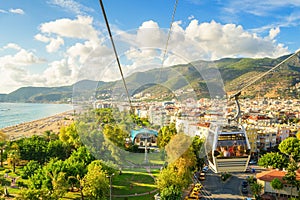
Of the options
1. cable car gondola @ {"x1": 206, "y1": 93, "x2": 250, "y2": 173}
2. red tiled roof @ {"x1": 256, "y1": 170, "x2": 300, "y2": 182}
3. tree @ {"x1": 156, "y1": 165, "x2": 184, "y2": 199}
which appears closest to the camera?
cable car gondola @ {"x1": 206, "y1": 93, "x2": 250, "y2": 173}

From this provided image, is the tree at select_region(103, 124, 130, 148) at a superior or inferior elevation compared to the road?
superior

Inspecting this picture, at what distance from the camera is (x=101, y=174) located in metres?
7.69

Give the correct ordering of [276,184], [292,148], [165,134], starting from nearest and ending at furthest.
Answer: [165,134], [276,184], [292,148]

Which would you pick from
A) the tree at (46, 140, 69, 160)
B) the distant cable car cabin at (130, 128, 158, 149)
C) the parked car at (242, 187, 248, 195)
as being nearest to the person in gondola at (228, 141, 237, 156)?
the distant cable car cabin at (130, 128, 158, 149)

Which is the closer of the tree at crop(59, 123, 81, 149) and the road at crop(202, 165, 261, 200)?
the road at crop(202, 165, 261, 200)

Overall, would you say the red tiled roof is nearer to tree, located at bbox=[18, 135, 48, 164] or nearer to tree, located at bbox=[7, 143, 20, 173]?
tree, located at bbox=[18, 135, 48, 164]

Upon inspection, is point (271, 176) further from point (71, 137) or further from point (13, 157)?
point (13, 157)

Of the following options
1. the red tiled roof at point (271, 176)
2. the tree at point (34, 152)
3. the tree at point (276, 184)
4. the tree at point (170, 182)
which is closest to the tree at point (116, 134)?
the tree at point (170, 182)

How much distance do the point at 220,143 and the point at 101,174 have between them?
4833 millimetres

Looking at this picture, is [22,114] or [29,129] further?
[22,114]

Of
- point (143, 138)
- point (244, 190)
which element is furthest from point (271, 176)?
point (143, 138)

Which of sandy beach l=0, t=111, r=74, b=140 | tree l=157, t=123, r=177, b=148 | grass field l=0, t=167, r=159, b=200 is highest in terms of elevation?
tree l=157, t=123, r=177, b=148

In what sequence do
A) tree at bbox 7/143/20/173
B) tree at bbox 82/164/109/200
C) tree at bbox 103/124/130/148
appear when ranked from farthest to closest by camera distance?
tree at bbox 7/143/20/173 → tree at bbox 82/164/109/200 → tree at bbox 103/124/130/148

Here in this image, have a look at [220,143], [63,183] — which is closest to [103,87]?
[220,143]
